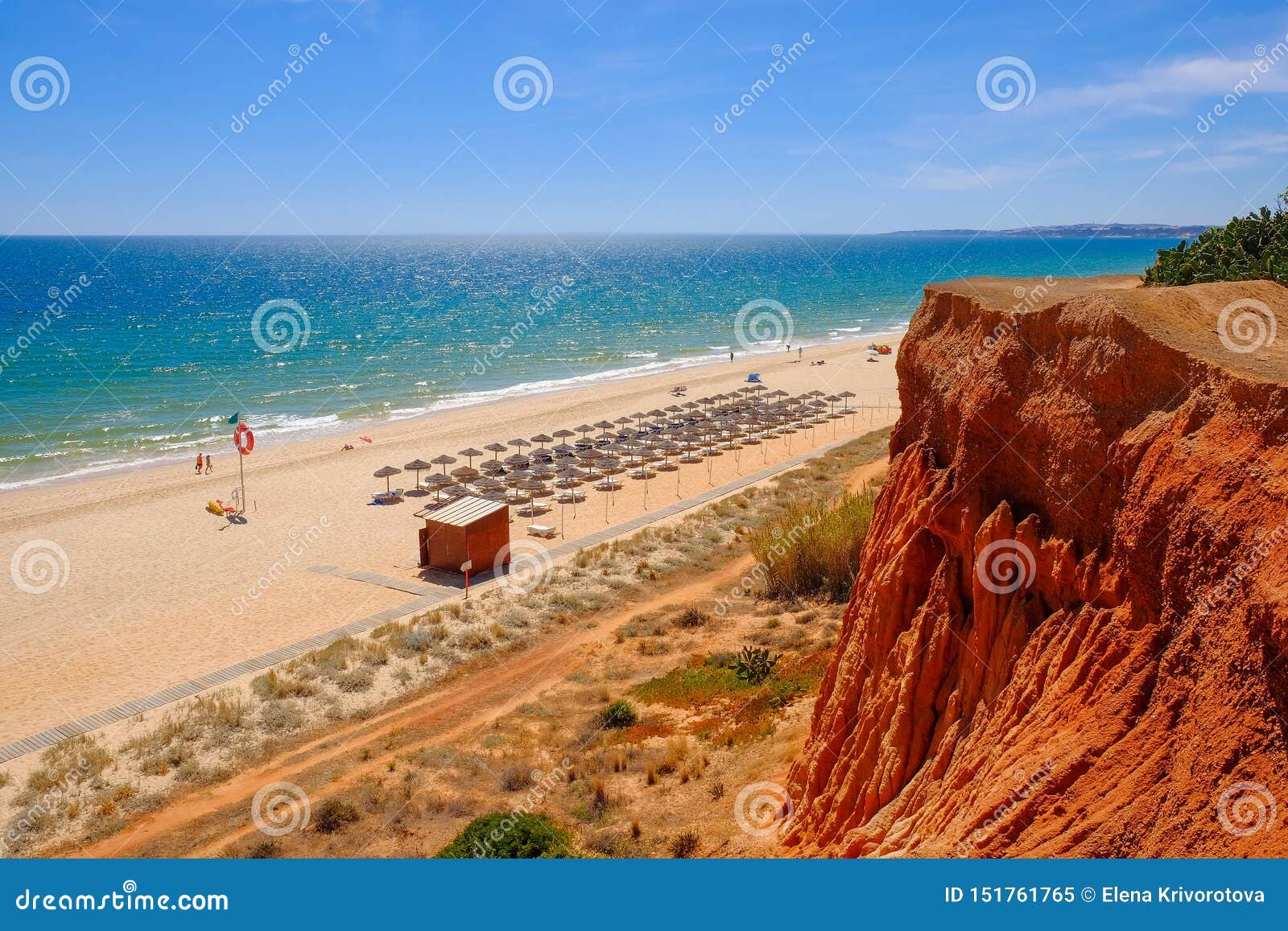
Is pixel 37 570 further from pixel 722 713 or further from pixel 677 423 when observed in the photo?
pixel 677 423

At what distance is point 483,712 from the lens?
17.1 m

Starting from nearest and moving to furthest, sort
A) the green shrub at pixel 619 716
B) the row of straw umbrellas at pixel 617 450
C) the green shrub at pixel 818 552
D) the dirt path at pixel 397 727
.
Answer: the dirt path at pixel 397 727 < the green shrub at pixel 619 716 < the green shrub at pixel 818 552 < the row of straw umbrellas at pixel 617 450

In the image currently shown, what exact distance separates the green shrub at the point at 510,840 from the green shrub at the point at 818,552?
10.4 meters

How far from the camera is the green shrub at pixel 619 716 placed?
15891 millimetres

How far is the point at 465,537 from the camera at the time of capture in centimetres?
2556

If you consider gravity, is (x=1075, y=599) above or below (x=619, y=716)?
above

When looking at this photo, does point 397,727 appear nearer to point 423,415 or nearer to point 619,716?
point 619,716

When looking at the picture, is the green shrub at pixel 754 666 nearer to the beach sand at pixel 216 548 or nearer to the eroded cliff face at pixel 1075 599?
the eroded cliff face at pixel 1075 599

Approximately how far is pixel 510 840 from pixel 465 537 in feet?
49.2

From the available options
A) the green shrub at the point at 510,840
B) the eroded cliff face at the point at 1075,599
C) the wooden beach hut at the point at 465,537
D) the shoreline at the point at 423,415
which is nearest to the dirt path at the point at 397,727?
the green shrub at the point at 510,840

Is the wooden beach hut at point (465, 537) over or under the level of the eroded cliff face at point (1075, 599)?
under

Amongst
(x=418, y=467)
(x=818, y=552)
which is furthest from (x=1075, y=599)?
(x=418, y=467)

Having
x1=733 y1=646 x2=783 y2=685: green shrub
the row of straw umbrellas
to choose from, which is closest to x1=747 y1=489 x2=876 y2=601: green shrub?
x1=733 y1=646 x2=783 y2=685: green shrub

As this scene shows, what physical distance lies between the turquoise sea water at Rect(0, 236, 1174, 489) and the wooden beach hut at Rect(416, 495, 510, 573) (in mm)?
22886
